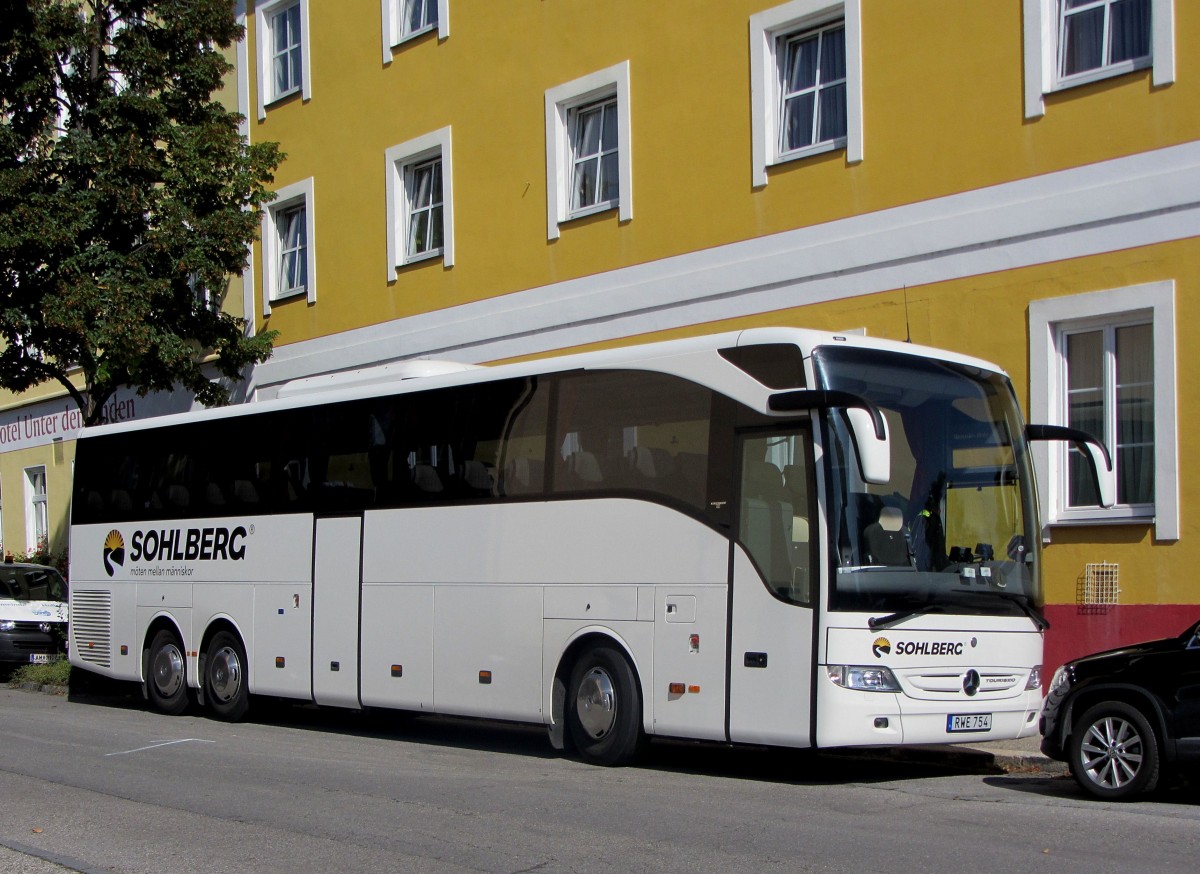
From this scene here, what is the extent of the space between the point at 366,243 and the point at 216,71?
11.4 ft

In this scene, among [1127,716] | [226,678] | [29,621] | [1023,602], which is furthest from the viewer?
[29,621]

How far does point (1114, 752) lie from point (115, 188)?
1622 centimetres

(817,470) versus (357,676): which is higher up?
(817,470)

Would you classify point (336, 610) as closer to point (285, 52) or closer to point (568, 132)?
point (568, 132)

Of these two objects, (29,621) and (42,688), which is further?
(29,621)

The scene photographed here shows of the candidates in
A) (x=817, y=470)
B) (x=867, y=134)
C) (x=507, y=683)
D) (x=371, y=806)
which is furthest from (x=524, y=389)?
(x=867, y=134)

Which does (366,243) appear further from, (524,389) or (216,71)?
(524,389)

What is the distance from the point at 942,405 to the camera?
36.7 feet

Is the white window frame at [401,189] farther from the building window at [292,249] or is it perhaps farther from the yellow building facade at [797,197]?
the building window at [292,249]

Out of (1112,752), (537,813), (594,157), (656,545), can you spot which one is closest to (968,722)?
(1112,752)

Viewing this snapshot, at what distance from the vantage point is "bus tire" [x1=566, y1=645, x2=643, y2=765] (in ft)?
38.9

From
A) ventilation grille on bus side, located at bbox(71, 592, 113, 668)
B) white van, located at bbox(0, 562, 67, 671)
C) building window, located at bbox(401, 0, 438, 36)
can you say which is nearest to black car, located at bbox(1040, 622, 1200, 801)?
ventilation grille on bus side, located at bbox(71, 592, 113, 668)

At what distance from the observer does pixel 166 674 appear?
693 inches

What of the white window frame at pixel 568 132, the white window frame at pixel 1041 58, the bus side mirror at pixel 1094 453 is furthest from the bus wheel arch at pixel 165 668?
the white window frame at pixel 1041 58
